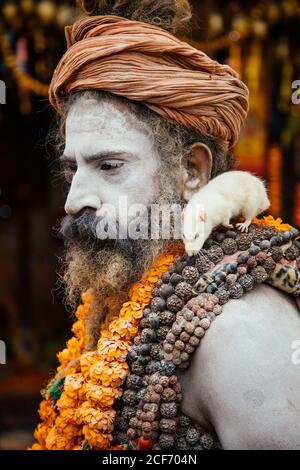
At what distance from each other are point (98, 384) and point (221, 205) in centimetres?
72

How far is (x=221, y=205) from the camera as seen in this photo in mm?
2443

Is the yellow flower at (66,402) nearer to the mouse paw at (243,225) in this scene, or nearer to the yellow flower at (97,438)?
the yellow flower at (97,438)

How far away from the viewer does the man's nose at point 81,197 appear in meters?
2.48

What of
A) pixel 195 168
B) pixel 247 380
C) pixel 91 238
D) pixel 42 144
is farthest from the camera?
pixel 42 144

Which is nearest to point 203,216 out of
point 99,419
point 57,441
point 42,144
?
point 99,419

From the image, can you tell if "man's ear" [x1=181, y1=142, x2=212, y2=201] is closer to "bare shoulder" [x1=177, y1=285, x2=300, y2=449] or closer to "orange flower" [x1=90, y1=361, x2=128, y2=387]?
"bare shoulder" [x1=177, y1=285, x2=300, y2=449]

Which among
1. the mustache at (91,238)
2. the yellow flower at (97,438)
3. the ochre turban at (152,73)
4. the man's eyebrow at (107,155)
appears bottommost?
the yellow flower at (97,438)

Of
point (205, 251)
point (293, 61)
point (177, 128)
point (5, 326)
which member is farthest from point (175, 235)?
point (5, 326)

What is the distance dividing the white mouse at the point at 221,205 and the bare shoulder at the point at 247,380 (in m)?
0.26

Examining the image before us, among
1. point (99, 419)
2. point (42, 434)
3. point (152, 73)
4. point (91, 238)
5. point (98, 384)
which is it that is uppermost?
point (152, 73)

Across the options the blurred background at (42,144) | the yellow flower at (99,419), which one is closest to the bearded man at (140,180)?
the yellow flower at (99,419)

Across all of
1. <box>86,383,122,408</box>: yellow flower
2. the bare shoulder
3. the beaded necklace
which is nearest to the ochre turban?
the beaded necklace

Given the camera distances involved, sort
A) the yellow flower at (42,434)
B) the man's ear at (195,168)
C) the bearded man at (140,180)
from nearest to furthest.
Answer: the bearded man at (140,180), the man's ear at (195,168), the yellow flower at (42,434)

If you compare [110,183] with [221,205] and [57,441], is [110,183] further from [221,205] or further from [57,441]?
[57,441]
